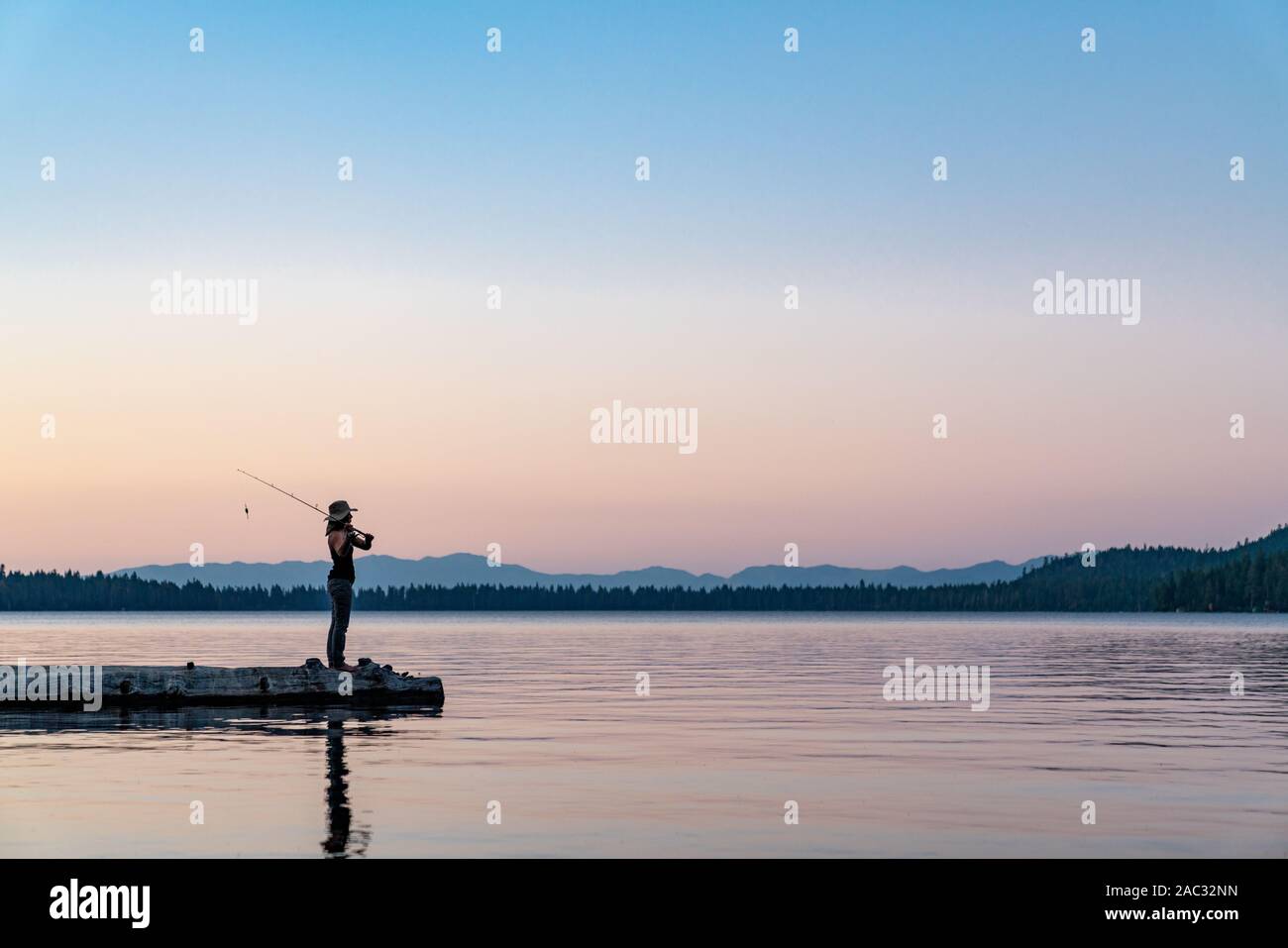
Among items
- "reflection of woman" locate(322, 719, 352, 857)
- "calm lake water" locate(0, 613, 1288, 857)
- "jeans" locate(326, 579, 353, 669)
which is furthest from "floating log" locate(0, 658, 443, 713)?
"reflection of woman" locate(322, 719, 352, 857)

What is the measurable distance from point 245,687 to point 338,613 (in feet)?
10.6

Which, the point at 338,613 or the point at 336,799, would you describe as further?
the point at 338,613

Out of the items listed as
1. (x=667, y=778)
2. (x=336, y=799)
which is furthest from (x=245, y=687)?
(x=336, y=799)

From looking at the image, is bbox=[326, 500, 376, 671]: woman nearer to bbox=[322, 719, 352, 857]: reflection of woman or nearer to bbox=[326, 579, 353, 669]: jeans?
bbox=[326, 579, 353, 669]: jeans

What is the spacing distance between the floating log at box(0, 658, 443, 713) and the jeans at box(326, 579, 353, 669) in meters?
0.43

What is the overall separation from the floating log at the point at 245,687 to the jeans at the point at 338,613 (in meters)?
0.43

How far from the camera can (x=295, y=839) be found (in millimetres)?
16031

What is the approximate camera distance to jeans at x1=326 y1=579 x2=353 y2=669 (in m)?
32.3

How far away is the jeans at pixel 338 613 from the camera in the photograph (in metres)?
32.3

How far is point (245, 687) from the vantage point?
3397 centimetres

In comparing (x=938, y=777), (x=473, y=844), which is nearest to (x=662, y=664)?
(x=938, y=777)

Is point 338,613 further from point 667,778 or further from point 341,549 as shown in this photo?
point 667,778
